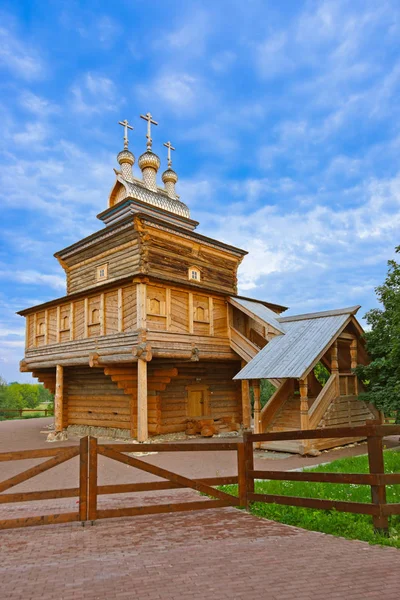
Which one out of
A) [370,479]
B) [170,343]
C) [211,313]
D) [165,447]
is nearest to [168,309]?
[170,343]

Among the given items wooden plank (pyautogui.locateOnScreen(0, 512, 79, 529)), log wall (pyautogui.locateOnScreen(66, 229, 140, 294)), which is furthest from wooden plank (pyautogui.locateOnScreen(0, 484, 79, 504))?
log wall (pyautogui.locateOnScreen(66, 229, 140, 294))

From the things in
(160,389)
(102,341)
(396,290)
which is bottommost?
(160,389)

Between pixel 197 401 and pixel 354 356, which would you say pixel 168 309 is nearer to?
pixel 197 401

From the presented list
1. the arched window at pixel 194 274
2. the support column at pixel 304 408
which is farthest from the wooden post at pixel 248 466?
the arched window at pixel 194 274

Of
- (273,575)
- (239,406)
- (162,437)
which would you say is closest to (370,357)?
(239,406)

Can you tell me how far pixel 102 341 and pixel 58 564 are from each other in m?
12.9

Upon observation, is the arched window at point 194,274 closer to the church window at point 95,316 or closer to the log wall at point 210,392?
the log wall at point 210,392

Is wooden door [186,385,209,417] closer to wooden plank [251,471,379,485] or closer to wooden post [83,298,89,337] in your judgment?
wooden post [83,298,89,337]

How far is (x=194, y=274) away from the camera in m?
20.0

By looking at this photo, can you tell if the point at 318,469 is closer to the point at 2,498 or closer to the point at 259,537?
the point at 259,537

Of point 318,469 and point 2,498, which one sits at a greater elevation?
point 2,498

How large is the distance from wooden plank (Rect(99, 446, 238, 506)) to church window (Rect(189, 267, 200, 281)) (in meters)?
13.9

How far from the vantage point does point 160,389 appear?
16.9 metres

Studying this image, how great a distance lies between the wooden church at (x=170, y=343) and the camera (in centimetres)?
1492
